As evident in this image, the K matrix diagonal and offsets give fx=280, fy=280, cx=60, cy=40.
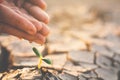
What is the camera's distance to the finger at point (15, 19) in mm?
2428

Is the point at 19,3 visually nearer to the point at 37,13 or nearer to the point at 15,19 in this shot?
the point at 37,13

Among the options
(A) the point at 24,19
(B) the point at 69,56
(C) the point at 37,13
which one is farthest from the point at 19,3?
(B) the point at 69,56

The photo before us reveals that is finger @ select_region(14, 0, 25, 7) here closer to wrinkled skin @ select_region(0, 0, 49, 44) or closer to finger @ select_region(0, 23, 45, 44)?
wrinkled skin @ select_region(0, 0, 49, 44)

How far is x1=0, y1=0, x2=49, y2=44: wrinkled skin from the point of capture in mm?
2441

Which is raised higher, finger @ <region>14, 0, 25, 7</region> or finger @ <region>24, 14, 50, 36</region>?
finger @ <region>14, 0, 25, 7</region>

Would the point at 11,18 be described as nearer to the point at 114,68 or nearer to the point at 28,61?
the point at 28,61

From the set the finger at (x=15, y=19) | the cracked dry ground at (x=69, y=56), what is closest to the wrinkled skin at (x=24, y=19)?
the finger at (x=15, y=19)

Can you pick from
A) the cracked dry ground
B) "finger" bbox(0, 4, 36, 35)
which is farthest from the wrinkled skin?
the cracked dry ground

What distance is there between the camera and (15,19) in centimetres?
243

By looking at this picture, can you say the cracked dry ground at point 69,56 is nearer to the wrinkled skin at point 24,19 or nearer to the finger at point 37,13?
the wrinkled skin at point 24,19

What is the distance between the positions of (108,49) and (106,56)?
39cm

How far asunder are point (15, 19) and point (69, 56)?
1.24m

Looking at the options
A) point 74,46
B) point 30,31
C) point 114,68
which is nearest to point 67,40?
point 74,46

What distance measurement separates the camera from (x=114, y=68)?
3.42 meters
